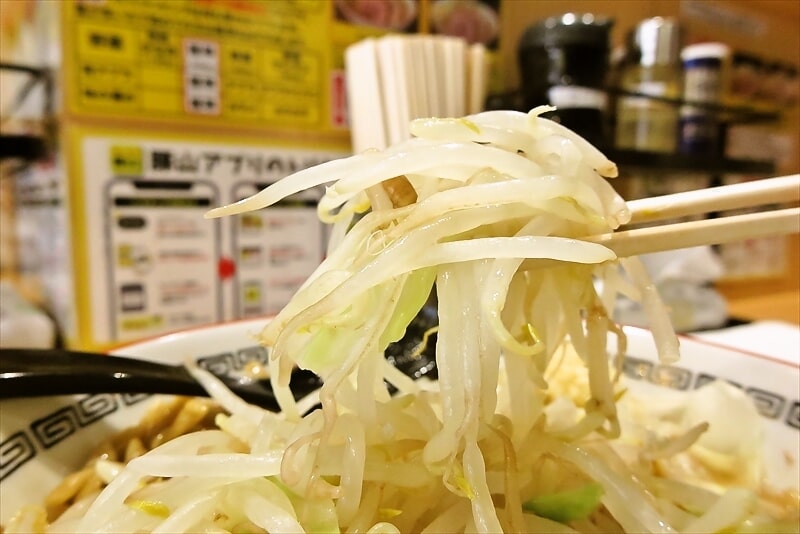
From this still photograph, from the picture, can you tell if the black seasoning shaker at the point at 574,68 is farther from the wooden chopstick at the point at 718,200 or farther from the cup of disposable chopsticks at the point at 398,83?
the wooden chopstick at the point at 718,200

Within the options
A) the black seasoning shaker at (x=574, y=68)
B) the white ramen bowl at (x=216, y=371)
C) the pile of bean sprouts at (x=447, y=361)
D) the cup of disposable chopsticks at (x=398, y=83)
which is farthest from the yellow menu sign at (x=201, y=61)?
the pile of bean sprouts at (x=447, y=361)

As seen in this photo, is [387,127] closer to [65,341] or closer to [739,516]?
[65,341]

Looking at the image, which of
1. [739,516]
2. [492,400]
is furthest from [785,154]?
[492,400]

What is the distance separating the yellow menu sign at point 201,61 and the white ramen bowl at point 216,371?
27.5 inches

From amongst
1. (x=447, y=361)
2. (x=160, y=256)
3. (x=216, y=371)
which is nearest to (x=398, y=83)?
(x=160, y=256)

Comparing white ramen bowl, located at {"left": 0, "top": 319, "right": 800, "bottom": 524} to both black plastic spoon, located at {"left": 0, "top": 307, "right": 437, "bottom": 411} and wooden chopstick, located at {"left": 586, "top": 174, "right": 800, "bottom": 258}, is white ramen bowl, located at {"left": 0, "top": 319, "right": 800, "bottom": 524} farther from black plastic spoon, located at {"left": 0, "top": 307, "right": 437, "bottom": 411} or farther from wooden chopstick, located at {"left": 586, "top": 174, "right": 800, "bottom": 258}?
wooden chopstick, located at {"left": 586, "top": 174, "right": 800, "bottom": 258}

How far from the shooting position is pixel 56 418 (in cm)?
69

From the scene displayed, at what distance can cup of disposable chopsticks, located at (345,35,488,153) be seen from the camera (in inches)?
58.6

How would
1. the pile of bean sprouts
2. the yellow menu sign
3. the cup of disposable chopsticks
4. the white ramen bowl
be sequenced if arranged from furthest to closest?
the cup of disposable chopsticks → the yellow menu sign → the white ramen bowl → the pile of bean sprouts

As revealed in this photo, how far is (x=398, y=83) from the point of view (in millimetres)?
1497

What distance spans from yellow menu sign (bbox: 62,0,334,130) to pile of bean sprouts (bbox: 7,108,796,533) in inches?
38.8

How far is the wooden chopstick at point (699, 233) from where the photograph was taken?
479mm

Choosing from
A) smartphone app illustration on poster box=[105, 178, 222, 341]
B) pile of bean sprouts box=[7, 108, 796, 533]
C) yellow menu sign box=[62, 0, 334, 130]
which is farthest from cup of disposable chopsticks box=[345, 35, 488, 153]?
pile of bean sprouts box=[7, 108, 796, 533]

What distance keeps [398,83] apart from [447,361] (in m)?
1.17
